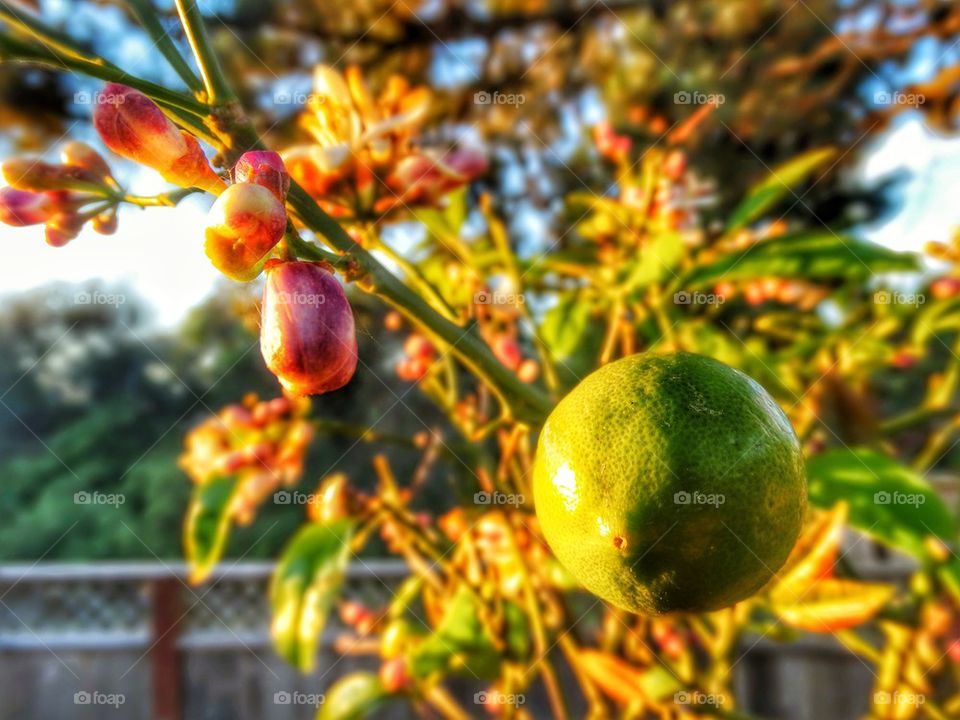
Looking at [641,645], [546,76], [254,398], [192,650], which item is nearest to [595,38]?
[546,76]

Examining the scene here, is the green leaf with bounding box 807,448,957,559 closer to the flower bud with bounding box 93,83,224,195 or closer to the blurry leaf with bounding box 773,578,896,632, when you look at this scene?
the blurry leaf with bounding box 773,578,896,632

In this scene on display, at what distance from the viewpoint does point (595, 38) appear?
1732mm

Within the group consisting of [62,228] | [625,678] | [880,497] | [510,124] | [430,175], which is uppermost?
[510,124]

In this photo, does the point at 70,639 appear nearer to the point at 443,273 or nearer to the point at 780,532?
the point at 443,273

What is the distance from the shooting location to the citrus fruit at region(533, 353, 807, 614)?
11.3 inches

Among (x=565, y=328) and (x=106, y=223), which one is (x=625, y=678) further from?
(x=106, y=223)

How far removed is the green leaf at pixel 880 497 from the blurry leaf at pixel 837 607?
0.04 m

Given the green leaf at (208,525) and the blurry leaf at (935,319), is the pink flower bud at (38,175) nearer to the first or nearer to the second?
the green leaf at (208,525)

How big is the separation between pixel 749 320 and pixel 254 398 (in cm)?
75

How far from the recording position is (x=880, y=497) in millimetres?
600

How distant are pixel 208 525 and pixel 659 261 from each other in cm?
56

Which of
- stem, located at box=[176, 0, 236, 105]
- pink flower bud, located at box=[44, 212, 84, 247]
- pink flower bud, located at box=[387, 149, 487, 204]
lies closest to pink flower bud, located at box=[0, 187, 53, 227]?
pink flower bud, located at box=[44, 212, 84, 247]

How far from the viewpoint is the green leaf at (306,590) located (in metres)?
0.79

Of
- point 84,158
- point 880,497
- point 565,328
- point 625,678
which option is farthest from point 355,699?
point 84,158
